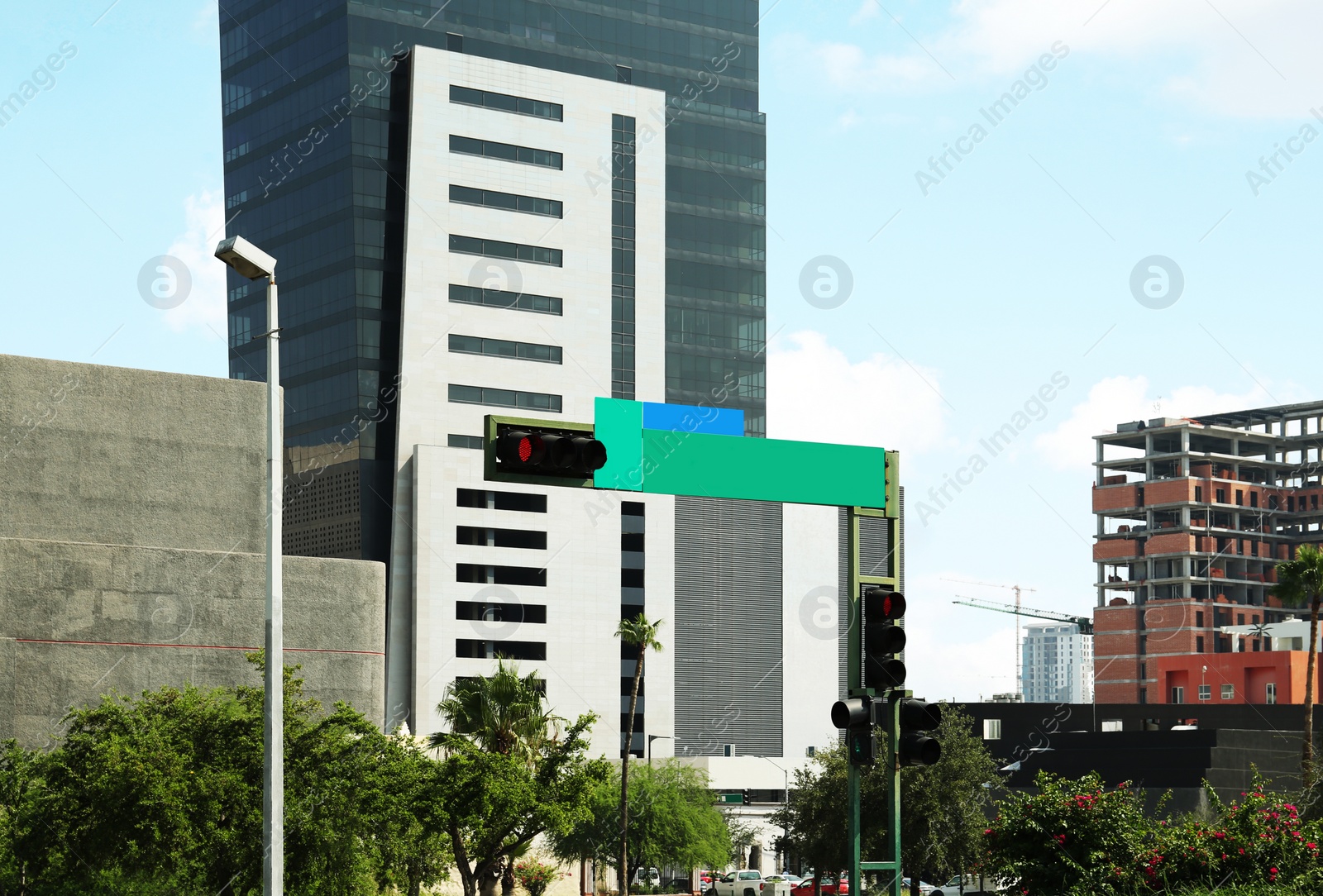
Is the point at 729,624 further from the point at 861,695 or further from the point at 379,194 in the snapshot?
the point at 861,695

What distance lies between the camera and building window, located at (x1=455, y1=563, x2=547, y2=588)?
106m

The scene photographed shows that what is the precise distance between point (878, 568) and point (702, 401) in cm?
2181

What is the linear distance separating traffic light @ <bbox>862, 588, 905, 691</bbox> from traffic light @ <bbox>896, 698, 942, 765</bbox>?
0.34m

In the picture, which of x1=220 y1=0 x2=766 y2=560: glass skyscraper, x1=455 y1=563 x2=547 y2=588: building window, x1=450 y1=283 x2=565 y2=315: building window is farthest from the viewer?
Result: x1=220 y1=0 x2=766 y2=560: glass skyscraper

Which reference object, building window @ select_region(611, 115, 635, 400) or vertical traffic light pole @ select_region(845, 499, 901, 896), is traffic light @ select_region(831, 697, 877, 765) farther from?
building window @ select_region(611, 115, 635, 400)

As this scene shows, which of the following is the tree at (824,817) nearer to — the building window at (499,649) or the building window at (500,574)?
the building window at (499,649)

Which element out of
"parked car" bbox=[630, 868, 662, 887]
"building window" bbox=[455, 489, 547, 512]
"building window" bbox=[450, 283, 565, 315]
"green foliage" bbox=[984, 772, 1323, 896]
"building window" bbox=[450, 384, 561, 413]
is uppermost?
"building window" bbox=[450, 283, 565, 315]

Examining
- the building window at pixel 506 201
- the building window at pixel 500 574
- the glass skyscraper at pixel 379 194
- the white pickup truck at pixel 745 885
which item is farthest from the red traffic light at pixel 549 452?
the building window at pixel 506 201

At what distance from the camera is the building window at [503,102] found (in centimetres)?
11375

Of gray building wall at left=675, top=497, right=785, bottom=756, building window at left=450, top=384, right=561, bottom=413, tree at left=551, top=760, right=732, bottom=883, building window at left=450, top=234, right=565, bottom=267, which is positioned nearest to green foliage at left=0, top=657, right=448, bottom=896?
tree at left=551, top=760, right=732, bottom=883

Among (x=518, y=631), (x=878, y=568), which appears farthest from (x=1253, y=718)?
(x=518, y=631)

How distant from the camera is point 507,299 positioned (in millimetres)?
113500

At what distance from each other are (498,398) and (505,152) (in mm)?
18898

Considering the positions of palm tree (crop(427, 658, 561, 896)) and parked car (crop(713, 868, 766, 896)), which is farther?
parked car (crop(713, 868, 766, 896))
